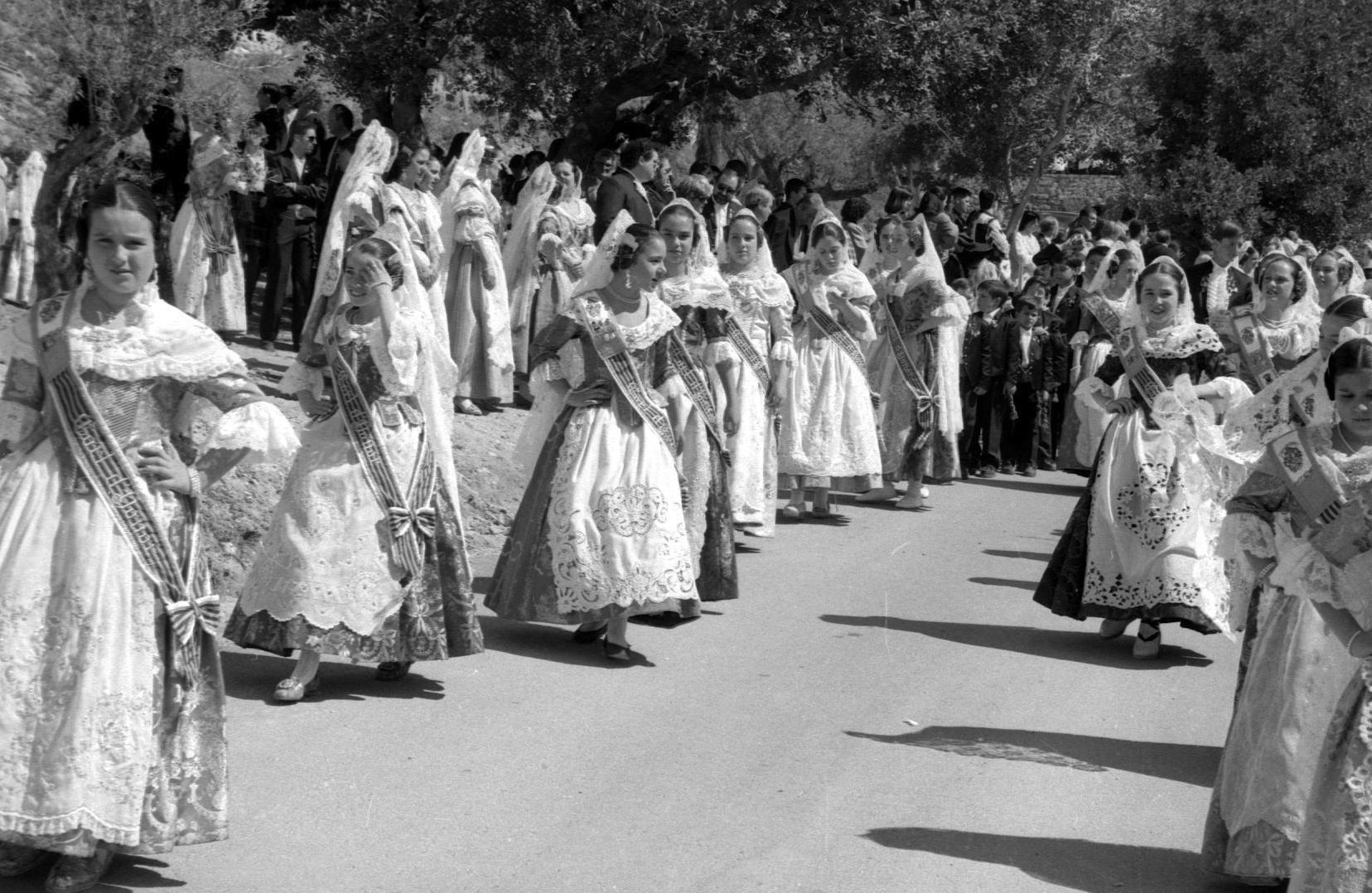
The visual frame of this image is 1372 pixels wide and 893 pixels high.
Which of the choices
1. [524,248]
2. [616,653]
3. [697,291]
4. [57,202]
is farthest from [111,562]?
[524,248]

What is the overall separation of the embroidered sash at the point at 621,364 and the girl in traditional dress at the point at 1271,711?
327 cm

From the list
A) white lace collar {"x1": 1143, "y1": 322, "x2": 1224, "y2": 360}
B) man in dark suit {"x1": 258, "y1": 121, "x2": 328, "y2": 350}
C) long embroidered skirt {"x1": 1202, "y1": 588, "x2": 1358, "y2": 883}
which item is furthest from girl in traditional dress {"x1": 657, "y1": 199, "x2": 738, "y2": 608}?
man in dark suit {"x1": 258, "y1": 121, "x2": 328, "y2": 350}

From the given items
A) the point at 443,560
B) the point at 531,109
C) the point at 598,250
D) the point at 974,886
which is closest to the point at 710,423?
the point at 598,250

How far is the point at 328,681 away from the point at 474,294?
6457 millimetres

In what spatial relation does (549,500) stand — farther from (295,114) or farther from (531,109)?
(531,109)

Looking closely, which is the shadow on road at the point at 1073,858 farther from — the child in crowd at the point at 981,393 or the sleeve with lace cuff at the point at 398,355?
the child in crowd at the point at 981,393

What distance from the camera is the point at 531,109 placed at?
17.2 m

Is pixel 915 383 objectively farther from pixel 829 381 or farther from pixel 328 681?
pixel 328 681

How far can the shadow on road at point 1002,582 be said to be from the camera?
11.0m

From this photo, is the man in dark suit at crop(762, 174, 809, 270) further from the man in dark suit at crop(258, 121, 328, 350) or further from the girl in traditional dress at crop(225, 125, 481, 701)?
the girl in traditional dress at crop(225, 125, 481, 701)

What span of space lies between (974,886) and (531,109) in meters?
12.4

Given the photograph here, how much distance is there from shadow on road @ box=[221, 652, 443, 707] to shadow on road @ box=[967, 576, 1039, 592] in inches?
159

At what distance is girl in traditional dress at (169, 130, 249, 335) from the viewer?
13.9 meters

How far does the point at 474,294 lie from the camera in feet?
45.6
